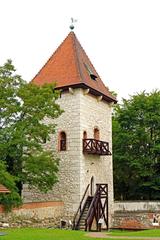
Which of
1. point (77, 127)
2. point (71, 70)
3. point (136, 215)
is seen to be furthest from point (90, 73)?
point (136, 215)

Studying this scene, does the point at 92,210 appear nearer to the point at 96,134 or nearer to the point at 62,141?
the point at 62,141

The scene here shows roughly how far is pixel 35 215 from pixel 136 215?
7497 mm

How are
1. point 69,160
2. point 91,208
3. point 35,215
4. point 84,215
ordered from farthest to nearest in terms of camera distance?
point 69,160 < point 84,215 < point 91,208 < point 35,215

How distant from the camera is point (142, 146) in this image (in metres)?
31.3

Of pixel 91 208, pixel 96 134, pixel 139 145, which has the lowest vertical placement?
pixel 91 208

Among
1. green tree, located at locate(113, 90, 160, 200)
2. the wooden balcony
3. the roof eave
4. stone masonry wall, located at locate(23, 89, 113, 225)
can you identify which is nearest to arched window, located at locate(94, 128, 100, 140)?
stone masonry wall, located at locate(23, 89, 113, 225)

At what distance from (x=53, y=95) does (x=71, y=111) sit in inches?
149

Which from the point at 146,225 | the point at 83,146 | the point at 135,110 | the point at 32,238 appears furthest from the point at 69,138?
the point at 32,238

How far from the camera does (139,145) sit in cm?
3130

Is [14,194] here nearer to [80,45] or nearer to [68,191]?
[68,191]

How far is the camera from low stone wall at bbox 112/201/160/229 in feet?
82.0

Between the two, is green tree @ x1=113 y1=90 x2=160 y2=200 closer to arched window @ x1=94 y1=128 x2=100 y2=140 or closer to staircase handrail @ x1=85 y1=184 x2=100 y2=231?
arched window @ x1=94 y1=128 x2=100 y2=140

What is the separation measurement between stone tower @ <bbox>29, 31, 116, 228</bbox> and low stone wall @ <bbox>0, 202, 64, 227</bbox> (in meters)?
0.87

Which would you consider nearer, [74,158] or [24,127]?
[24,127]
